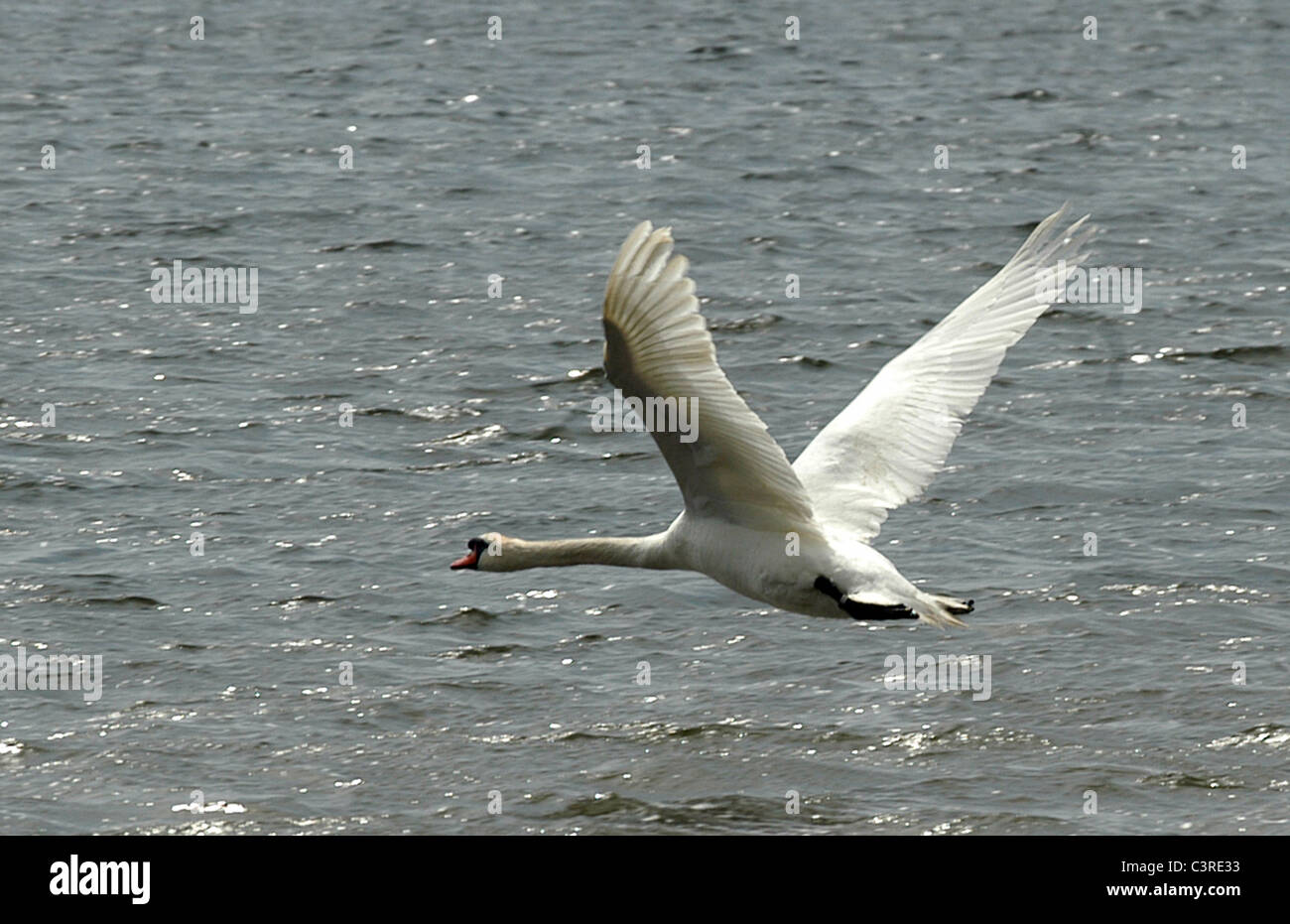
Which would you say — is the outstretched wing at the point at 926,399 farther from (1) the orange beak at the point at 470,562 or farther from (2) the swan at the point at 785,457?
(1) the orange beak at the point at 470,562

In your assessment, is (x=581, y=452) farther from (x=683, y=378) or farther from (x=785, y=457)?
(x=683, y=378)

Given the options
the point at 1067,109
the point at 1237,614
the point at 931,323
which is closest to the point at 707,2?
the point at 1067,109

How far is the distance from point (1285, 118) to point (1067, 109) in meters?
2.53

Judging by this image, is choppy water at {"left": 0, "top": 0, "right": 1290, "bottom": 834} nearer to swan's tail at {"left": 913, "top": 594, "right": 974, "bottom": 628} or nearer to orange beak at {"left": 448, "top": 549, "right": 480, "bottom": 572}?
orange beak at {"left": 448, "top": 549, "right": 480, "bottom": 572}

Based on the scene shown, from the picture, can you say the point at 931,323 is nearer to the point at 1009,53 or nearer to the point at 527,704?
the point at 527,704

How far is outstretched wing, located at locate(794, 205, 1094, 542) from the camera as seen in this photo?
10711 mm

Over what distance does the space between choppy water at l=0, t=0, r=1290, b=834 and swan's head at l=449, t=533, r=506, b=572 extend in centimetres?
80

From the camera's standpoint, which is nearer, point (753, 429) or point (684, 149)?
point (753, 429)

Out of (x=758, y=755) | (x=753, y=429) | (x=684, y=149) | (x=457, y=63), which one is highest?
(x=457, y=63)

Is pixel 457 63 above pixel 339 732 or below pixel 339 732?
above

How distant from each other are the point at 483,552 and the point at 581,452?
4307 mm

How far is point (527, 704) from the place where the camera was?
11164 millimetres

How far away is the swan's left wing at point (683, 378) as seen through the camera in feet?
27.1

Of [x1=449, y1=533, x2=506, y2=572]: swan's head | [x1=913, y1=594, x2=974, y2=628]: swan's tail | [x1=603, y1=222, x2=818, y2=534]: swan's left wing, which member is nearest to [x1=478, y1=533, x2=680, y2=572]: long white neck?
[x1=449, y1=533, x2=506, y2=572]: swan's head
